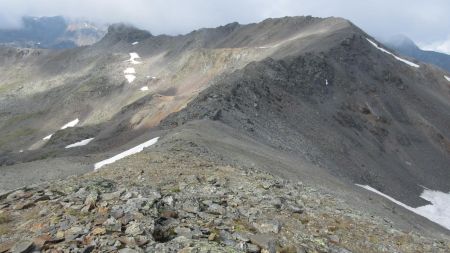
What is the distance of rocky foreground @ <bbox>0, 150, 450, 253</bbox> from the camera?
13.5 meters

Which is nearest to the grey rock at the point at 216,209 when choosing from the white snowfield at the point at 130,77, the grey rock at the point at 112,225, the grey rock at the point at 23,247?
the grey rock at the point at 112,225

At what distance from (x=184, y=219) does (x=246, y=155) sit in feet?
68.3

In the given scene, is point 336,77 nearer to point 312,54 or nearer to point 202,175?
point 312,54

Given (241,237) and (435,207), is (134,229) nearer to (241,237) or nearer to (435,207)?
(241,237)

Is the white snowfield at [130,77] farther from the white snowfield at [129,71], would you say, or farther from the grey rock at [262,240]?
the grey rock at [262,240]

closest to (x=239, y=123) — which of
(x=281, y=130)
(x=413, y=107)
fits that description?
(x=281, y=130)

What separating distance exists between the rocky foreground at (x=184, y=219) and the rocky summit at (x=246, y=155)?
0.07 m

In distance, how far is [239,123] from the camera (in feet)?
169

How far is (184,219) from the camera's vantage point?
1552cm

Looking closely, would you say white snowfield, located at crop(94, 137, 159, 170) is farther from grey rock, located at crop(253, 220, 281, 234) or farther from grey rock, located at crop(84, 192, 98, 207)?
grey rock, located at crop(253, 220, 281, 234)

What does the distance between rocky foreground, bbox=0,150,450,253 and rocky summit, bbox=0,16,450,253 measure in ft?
0.22

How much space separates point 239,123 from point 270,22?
102 m

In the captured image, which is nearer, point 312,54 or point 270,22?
point 312,54

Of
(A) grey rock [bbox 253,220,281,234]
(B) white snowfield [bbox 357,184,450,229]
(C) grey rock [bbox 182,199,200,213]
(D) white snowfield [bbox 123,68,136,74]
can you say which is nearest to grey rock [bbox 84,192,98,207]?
(C) grey rock [bbox 182,199,200,213]
